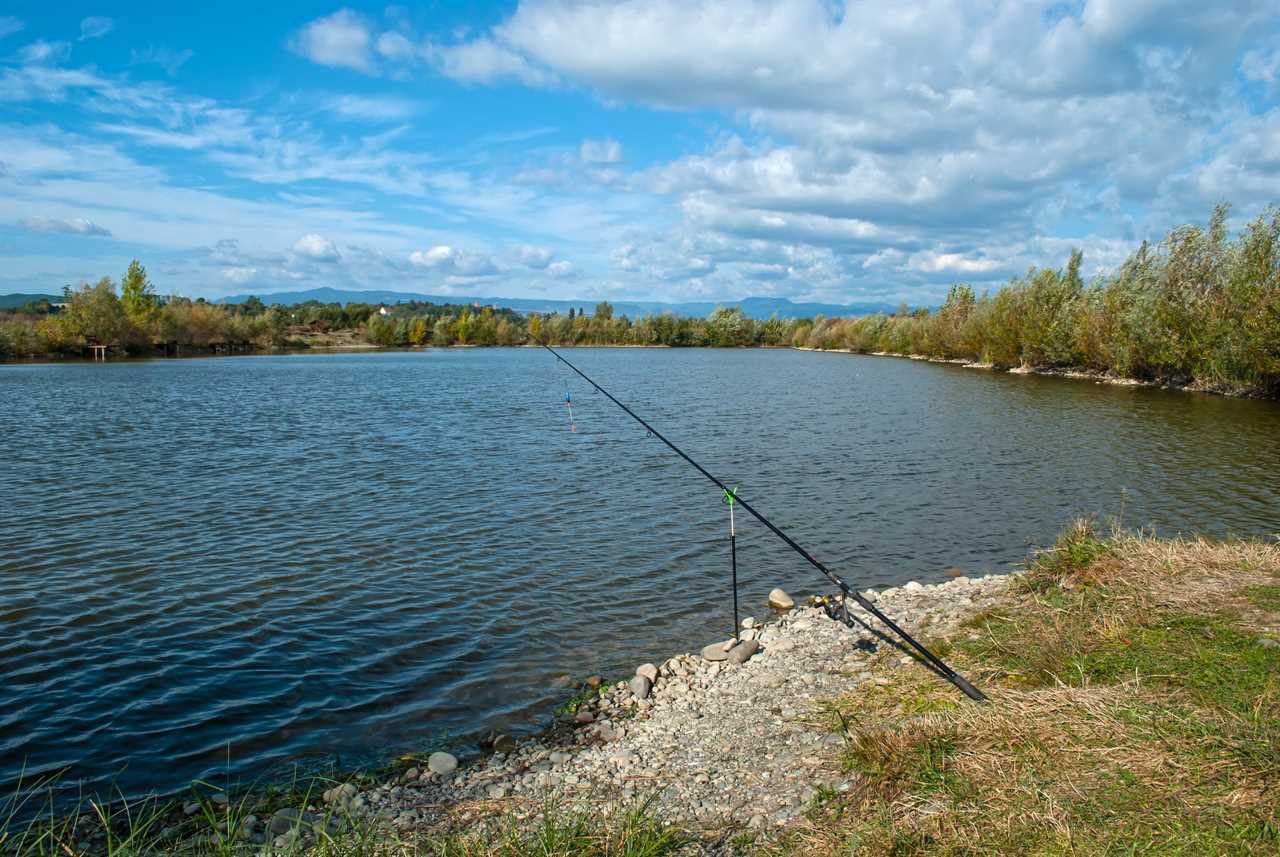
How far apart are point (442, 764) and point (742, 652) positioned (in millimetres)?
4123

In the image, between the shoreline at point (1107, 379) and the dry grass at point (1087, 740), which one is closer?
the dry grass at point (1087, 740)

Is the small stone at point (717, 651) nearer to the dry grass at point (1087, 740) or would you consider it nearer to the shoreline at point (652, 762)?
the shoreline at point (652, 762)

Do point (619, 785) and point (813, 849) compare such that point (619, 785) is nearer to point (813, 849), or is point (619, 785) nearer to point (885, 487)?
point (813, 849)

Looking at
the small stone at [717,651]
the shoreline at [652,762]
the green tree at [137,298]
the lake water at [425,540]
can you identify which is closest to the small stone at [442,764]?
the shoreline at [652,762]

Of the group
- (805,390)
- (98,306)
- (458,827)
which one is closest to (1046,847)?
(458,827)

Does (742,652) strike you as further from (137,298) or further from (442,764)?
(137,298)

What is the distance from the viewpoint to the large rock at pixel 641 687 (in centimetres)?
913

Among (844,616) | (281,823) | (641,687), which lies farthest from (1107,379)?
(281,823)

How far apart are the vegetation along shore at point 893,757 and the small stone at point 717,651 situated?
0.13 ft

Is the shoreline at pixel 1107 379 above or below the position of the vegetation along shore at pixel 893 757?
above

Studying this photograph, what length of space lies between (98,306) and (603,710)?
10070cm

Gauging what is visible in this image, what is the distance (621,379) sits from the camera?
67.4 metres

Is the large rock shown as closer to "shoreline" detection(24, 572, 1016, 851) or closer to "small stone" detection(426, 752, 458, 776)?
"shoreline" detection(24, 572, 1016, 851)

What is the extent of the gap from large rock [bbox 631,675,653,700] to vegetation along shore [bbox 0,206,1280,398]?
2480 centimetres
